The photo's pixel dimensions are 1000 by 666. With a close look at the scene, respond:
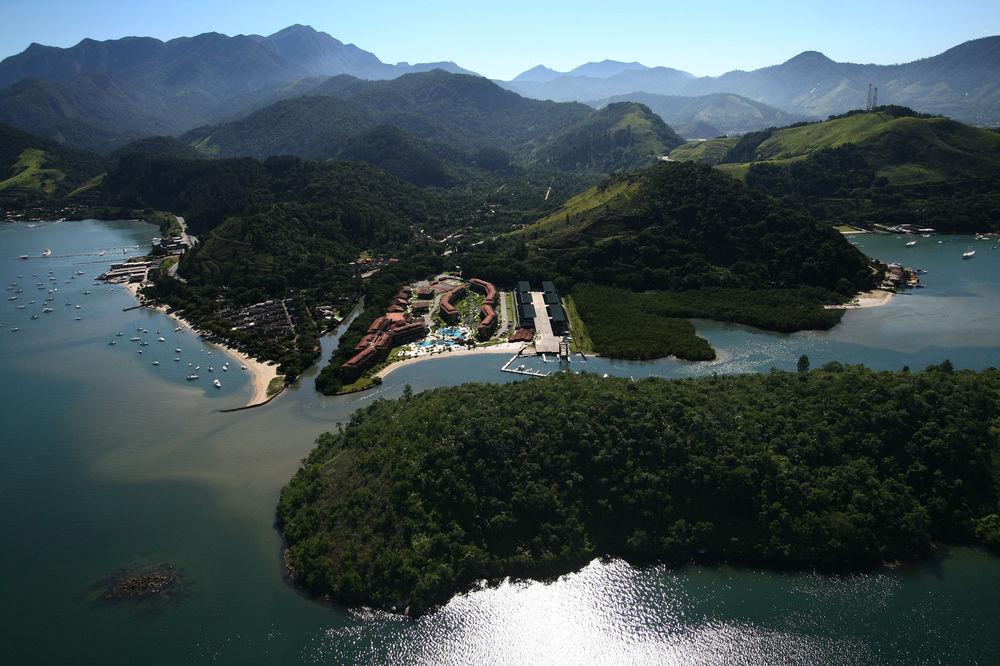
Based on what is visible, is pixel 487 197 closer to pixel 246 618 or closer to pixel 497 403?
pixel 497 403

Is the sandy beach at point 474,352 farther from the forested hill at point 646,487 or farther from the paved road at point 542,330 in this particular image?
the forested hill at point 646,487

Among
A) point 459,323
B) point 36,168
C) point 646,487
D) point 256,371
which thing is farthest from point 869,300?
point 36,168

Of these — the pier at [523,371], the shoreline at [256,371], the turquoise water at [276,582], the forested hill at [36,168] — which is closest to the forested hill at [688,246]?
the turquoise water at [276,582]

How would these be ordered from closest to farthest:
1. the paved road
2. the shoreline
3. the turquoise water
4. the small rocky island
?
the turquoise water < the small rocky island < the shoreline < the paved road

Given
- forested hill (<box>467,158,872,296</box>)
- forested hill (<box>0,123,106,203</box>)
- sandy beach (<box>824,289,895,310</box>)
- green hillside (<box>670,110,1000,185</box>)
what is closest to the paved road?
forested hill (<box>467,158,872,296</box>)

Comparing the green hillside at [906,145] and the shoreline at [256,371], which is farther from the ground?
the green hillside at [906,145]

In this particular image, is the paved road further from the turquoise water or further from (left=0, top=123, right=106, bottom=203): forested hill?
(left=0, top=123, right=106, bottom=203): forested hill
